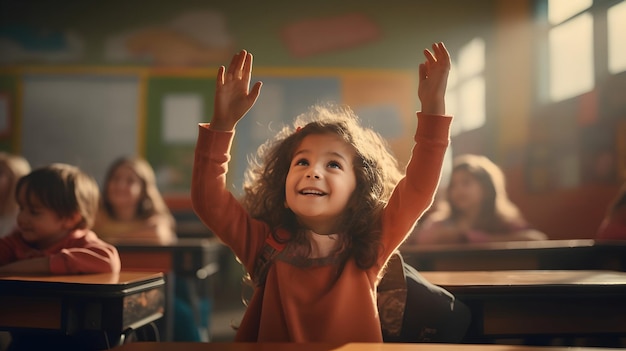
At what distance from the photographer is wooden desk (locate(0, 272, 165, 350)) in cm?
147

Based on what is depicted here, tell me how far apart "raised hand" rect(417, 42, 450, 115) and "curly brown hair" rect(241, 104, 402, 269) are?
0.21 m

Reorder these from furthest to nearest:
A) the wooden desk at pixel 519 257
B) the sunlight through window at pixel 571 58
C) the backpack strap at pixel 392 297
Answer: the sunlight through window at pixel 571 58 → the wooden desk at pixel 519 257 → the backpack strap at pixel 392 297

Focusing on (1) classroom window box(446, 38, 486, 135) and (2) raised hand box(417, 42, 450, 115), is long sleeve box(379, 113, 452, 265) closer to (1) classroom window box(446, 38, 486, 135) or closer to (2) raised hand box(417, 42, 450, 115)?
(2) raised hand box(417, 42, 450, 115)

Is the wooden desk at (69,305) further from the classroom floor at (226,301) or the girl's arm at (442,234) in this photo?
the classroom floor at (226,301)

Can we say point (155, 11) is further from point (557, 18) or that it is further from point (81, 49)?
point (557, 18)

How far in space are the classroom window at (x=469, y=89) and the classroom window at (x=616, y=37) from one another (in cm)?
243

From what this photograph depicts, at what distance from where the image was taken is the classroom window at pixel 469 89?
6.53 metres

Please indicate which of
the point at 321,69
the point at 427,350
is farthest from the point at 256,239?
the point at 321,69

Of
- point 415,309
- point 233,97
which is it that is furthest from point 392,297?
point 233,97

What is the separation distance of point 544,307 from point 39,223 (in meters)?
1.44

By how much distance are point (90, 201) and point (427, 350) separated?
4.25 ft

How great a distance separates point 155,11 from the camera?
755 cm

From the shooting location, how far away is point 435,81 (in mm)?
1275

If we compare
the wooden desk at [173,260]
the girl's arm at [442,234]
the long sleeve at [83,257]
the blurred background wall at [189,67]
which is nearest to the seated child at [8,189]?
the wooden desk at [173,260]
